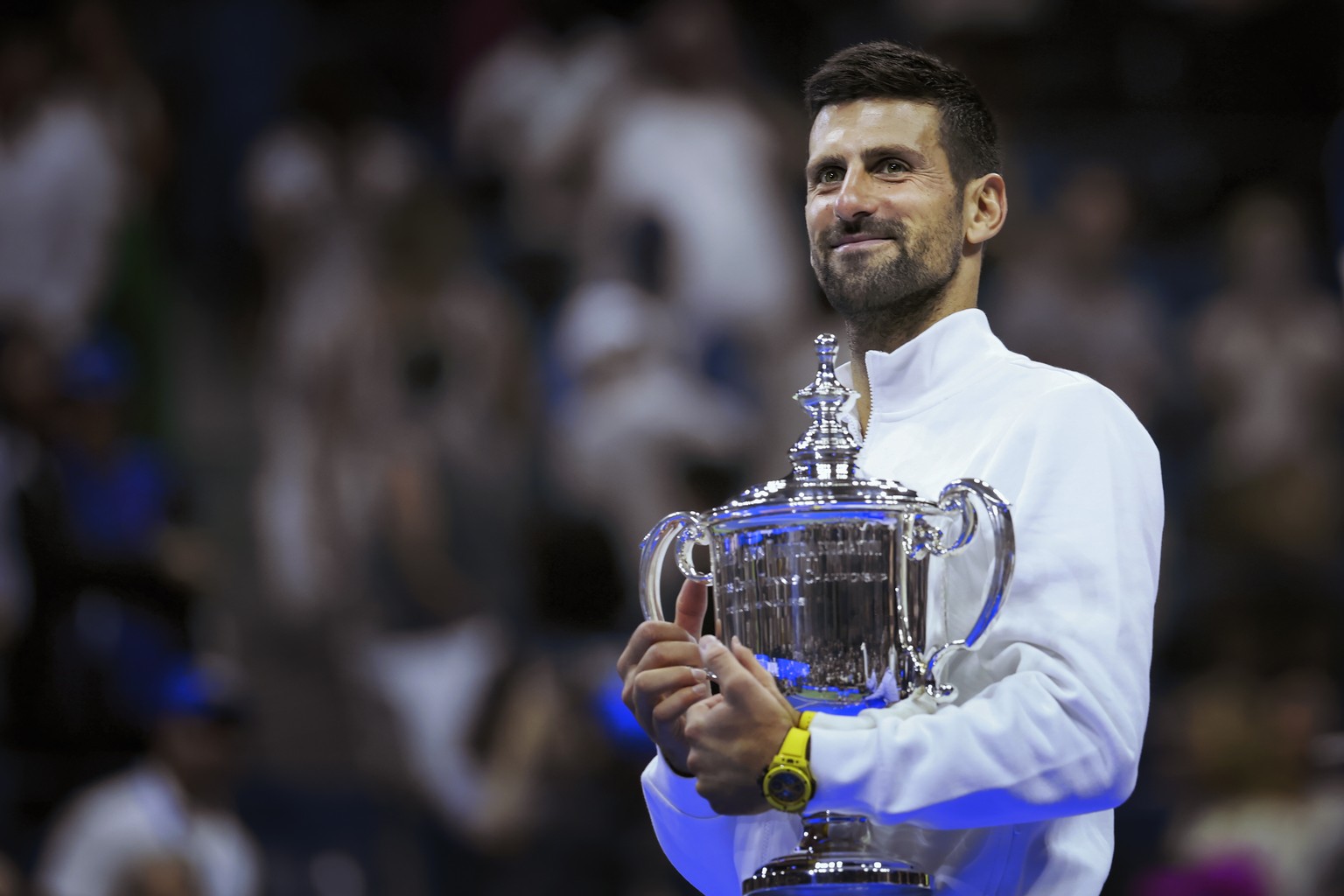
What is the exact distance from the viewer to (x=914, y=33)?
9.31 metres

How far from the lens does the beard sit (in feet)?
6.94

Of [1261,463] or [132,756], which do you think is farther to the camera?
[1261,463]

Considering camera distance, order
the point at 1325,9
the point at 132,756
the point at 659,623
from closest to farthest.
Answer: the point at 659,623, the point at 132,756, the point at 1325,9

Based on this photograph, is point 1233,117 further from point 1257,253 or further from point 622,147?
point 622,147

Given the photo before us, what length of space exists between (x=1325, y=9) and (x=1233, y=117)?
0.80m

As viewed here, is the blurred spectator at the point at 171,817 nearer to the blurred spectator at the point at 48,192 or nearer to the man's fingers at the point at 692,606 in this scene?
the blurred spectator at the point at 48,192

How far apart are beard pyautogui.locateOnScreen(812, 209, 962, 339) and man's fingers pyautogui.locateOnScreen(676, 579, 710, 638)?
0.39 metres

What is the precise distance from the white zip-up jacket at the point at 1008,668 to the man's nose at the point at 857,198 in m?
0.17

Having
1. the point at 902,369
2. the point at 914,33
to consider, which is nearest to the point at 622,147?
the point at 914,33

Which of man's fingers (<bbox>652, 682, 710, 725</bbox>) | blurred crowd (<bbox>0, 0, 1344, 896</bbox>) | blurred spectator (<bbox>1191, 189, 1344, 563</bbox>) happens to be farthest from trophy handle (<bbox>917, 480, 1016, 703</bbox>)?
blurred spectator (<bbox>1191, 189, 1344, 563</bbox>)

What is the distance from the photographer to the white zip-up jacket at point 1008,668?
5.99 ft

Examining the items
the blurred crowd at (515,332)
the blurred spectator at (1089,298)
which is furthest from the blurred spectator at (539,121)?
the blurred spectator at (1089,298)

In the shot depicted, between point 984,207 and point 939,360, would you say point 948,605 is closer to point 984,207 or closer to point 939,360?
point 939,360

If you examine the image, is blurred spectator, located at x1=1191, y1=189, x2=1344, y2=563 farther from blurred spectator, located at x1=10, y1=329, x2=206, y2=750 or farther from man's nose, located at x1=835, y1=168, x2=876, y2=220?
man's nose, located at x1=835, y1=168, x2=876, y2=220
